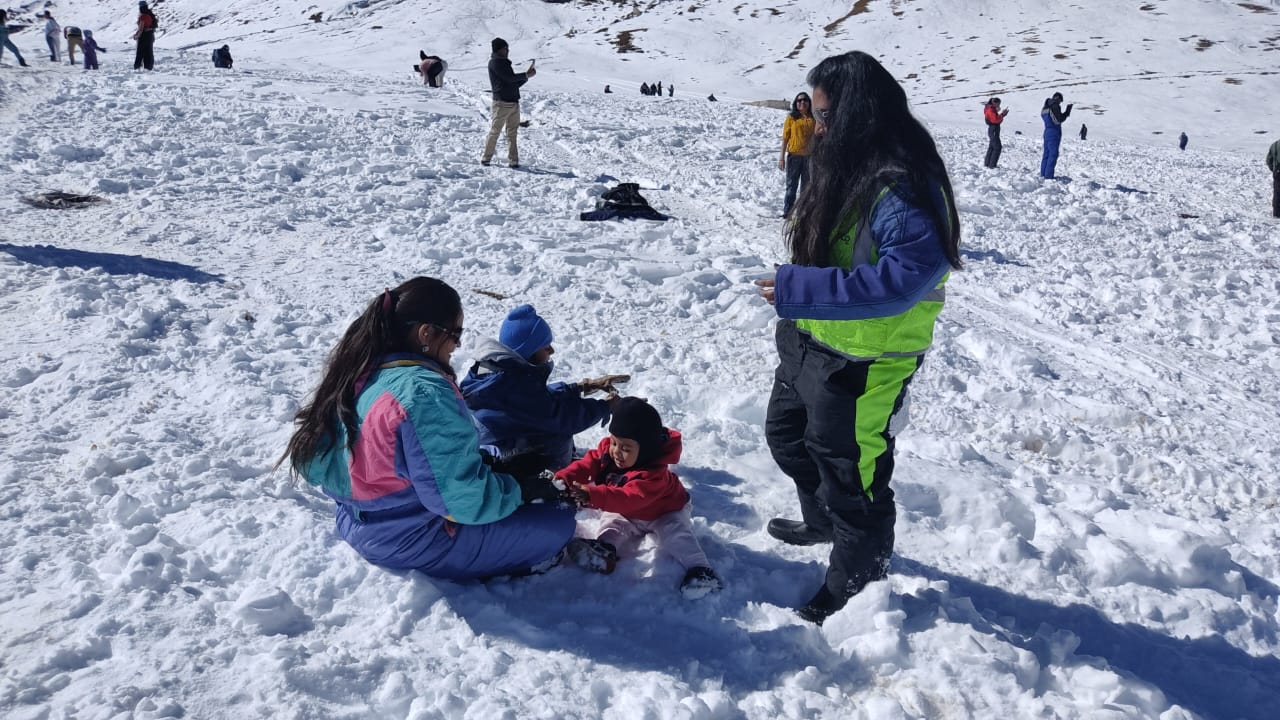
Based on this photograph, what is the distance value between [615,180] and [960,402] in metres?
6.85

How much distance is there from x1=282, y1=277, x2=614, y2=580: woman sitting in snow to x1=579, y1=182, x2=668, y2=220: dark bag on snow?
6.28 metres

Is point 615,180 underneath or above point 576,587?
above

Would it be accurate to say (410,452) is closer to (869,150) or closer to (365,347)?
(365,347)

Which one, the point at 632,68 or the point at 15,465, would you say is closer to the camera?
the point at 15,465

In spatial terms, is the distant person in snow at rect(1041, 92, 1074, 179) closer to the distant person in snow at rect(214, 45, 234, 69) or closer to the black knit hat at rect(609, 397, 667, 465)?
the black knit hat at rect(609, 397, 667, 465)

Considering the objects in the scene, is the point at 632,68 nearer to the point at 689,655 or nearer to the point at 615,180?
the point at 615,180

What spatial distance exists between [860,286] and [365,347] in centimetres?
156

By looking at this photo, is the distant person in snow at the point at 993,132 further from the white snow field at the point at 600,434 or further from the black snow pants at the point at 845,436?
the black snow pants at the point at 845,436

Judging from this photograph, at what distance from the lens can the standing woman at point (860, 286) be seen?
8.21 feet

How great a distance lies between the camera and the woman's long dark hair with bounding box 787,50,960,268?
8.25ft

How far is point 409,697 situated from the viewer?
2.53m

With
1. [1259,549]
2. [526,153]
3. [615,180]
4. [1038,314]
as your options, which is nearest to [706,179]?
[615,180]

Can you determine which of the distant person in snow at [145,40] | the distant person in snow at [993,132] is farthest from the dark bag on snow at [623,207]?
the distant person in snow at [145,40]

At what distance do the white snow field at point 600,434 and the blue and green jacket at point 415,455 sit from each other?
385mm
